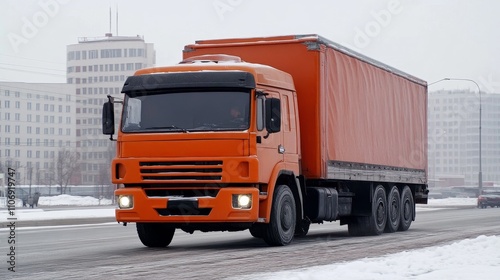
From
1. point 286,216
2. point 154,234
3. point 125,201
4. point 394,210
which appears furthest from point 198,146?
point 394,210

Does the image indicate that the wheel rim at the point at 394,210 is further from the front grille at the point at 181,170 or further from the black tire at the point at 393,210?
the front grille at the point at 181,170

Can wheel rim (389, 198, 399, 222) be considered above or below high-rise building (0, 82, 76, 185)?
below

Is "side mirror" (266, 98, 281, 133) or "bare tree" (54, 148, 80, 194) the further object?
"bare tree" (54, 148, 80, 194)

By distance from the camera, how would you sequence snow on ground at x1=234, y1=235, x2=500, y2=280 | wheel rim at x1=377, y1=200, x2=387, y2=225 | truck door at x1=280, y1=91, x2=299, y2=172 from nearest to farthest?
snow on ground at x1=234, y1=235, x2=500, y2=280 < truck door at x1=280, y1=91, x2=299, y2=172 < wheel rim at x1=377, y1=200, x2=387, y2=225

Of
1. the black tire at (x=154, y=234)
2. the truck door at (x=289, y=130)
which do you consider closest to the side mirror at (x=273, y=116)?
the truck door at (x=289, y=130)

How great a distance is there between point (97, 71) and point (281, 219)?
166m

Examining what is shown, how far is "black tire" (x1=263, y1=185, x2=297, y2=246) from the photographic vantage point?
52.7ft

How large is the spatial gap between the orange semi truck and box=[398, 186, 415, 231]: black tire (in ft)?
10.9

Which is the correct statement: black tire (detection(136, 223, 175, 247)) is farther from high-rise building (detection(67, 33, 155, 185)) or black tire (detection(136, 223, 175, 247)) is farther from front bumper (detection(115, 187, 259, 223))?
high-rise building (detection(67, 33, 155, 185))

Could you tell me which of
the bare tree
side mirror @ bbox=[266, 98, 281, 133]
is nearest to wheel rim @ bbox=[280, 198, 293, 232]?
side mirror @ bbox=[266, 98, 281, 133]

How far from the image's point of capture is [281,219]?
16.4 m

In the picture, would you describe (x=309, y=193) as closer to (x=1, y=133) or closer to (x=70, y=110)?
(x=1, y=133)

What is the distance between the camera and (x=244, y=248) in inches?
643

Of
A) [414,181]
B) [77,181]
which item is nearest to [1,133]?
[77,181]
